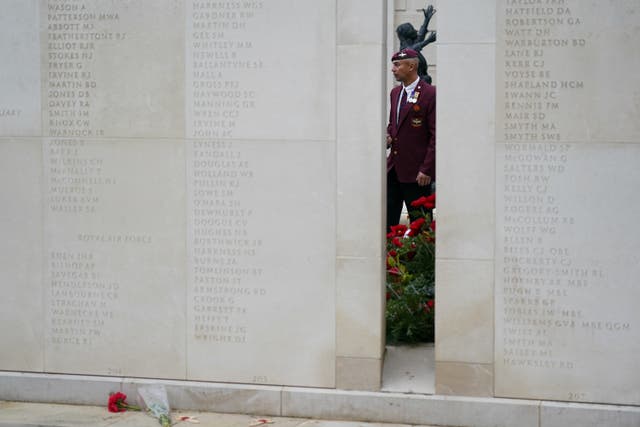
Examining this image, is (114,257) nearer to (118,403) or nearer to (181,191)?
(181,191)

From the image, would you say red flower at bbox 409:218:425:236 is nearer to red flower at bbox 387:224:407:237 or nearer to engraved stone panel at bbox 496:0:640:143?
red flower at bbox 387:224:407:237

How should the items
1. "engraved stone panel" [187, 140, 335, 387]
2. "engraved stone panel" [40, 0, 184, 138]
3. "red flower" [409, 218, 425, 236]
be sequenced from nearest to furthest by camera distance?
"engraved stone panel" [187, 140, 335, 387], "engraved stone panel" [40, 0, 184, 138], "red flower" [409, 218, 425, 236]

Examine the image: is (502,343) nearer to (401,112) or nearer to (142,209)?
(142,209)

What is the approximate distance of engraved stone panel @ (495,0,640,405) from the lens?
5.58 metres

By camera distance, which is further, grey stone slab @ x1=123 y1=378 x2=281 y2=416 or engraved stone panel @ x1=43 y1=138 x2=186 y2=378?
engraved stone panel @ x1=43 y1=138 x2=186 y2=378

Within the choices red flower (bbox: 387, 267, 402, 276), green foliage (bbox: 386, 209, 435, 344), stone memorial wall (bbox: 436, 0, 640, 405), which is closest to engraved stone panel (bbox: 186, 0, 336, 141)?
stone memorial wall (bbox: 436, 0, 640, 405)

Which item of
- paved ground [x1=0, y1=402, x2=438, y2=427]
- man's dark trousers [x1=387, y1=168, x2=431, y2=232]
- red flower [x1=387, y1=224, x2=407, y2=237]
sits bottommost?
paved ground [x1=0, y1=402, x2=438, y2=427]

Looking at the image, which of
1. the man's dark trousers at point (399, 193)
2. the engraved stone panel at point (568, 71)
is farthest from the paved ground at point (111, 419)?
the man's dark trousers at point (399, 193)

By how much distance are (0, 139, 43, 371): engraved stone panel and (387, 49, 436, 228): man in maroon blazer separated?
327cm

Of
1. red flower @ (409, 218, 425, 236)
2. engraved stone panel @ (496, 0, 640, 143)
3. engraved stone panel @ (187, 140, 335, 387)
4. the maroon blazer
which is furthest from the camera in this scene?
the maroon blazer

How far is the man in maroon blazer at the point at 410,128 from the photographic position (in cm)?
826

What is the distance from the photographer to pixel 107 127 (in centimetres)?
633

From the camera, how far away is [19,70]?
21.1 feet

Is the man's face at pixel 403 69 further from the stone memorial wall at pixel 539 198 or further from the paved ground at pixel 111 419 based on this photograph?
the paved ground at pixel 111 419
